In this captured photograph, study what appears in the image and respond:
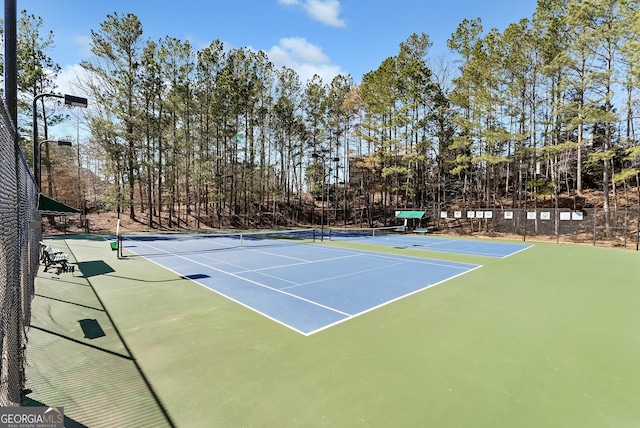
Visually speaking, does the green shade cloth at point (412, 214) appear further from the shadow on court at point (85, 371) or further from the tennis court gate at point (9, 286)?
the tennis court gate at point (9, 286)

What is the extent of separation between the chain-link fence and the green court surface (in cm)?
1687

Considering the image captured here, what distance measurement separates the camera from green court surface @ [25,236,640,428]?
121 inches

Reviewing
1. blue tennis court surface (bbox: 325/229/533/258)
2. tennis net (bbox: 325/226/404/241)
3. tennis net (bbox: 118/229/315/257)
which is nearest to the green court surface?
tennis net (bbox: 118/229/315/257)

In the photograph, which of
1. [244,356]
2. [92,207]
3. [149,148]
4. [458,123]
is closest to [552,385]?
[244,356]

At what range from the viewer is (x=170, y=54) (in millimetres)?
28062

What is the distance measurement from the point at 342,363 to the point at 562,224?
24.6m

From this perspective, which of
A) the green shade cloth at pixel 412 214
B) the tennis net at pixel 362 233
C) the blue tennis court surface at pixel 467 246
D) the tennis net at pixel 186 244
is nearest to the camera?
the tennis net at pixel 186 244

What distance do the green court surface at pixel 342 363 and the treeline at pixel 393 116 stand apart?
19.5 m

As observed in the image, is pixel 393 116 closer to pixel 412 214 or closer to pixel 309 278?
pixel 412 214

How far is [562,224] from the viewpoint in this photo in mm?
21766

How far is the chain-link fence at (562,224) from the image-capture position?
66.2 ft

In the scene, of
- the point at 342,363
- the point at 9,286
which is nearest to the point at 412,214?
the point at 342,363

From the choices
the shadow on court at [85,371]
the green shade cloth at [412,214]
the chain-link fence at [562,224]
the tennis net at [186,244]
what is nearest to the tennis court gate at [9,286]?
the shadow on court at [85,371]

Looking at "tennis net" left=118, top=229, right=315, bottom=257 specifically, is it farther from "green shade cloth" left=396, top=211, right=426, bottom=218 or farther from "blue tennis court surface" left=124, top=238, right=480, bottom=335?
"green shade cloth" left=396, top=211, right=426, bottom=218
